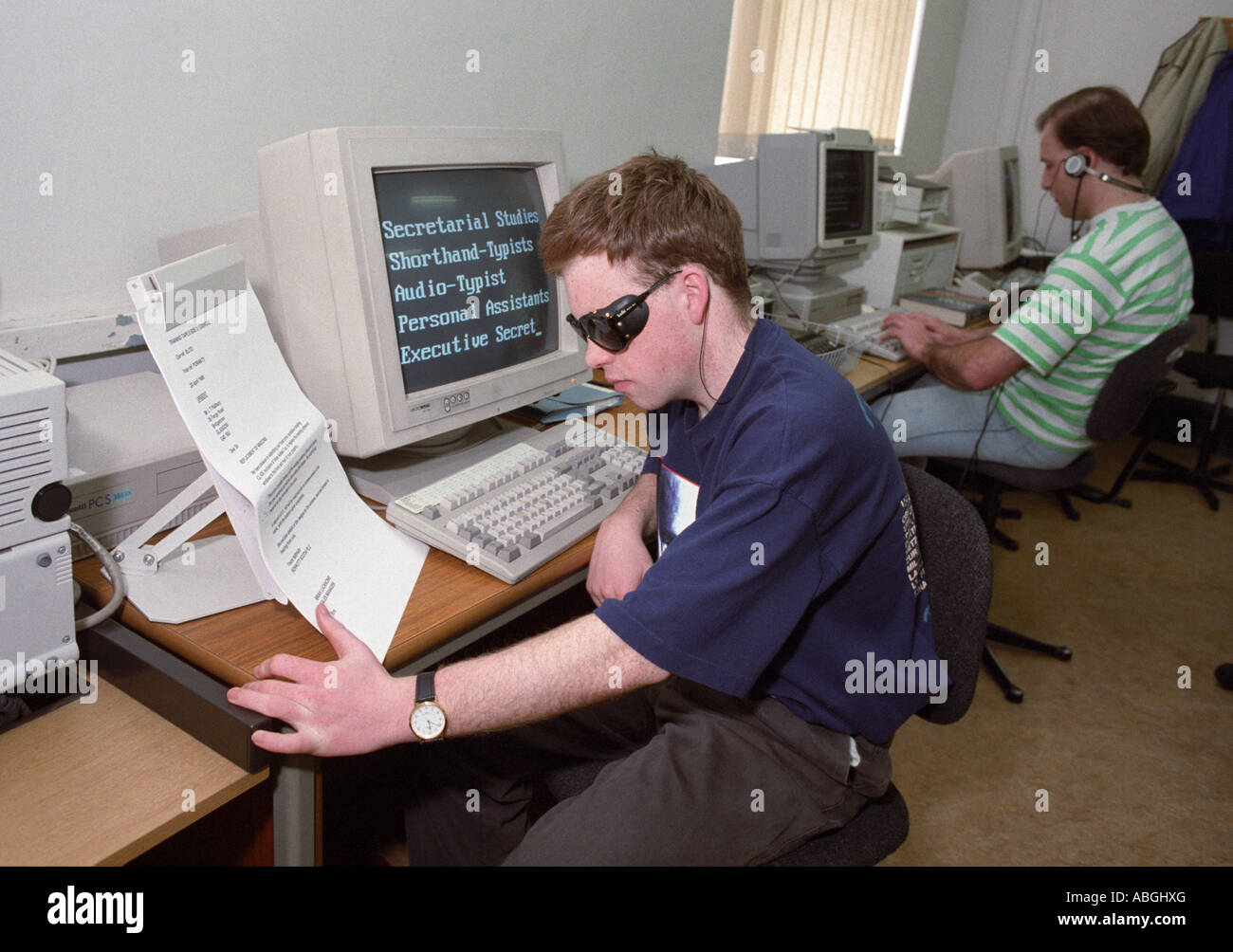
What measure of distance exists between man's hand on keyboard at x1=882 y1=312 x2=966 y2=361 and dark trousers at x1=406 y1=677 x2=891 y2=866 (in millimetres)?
1447

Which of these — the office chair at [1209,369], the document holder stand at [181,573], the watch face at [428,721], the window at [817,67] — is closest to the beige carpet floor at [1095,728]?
the office chair at [1209,369]

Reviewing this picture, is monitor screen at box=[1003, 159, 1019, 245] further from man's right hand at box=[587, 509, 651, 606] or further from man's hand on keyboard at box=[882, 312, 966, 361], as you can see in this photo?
man's right hand at box=[587, 509, 651, 606]

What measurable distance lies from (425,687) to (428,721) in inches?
1.3

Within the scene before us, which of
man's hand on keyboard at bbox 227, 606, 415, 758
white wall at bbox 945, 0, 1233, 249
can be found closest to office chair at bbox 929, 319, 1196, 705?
man's hand on keyboard at bbox 227, 606, 415, 758

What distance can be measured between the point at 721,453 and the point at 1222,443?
13.7ft

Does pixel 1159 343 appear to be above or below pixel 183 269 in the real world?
below

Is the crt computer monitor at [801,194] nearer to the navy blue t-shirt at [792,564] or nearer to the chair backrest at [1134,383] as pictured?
the chair backrest at [1134,383]

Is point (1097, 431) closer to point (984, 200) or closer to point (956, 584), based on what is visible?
point (956, 584)

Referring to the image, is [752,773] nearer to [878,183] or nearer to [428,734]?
[428,734]

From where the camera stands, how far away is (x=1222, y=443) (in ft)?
13.1

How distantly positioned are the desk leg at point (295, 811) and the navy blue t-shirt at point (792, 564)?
340 millimetres

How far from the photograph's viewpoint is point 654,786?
952 mm

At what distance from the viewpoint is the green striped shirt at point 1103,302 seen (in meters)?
1.97
